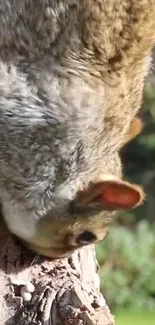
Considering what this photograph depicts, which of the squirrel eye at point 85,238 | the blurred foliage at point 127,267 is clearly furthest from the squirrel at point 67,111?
the blurred foliage at point 127,267

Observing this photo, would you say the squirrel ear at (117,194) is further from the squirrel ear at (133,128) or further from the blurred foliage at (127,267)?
the blurred foliage at (127,267)

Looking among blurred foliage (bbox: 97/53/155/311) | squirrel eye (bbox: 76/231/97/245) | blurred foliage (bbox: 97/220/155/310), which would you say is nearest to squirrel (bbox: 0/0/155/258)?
squirrel eye (bbox: 76/231/97/245)

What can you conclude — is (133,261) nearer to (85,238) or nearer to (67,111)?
(85,238)

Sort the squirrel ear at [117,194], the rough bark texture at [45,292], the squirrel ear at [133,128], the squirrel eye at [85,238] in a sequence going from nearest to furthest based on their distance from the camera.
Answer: the rough bark texture at [45,292], the squirrel ear at [117,194], the squirrel eye at [85,238], the squirrel ear at [133,128]

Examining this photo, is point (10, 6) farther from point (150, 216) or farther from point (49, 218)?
point (150, 216)

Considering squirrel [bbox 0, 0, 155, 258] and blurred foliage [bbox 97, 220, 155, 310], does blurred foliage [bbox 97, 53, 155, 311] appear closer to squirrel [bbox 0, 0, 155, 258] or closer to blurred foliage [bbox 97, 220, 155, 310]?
blurred foliage [bbox 97, 220, 155, 310]

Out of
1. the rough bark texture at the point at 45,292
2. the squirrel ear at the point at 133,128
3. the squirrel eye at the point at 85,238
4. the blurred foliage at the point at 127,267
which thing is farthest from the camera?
the blurred foliage at the point at 127,267

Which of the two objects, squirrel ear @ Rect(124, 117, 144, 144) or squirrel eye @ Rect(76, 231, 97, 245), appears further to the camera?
squirrel ear @ Rect(124, 117, 144, 144)
